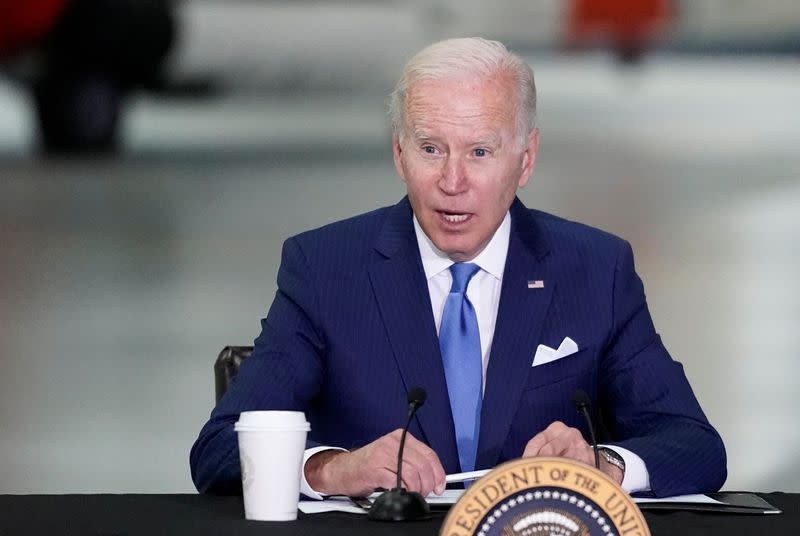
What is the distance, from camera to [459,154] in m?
2.34

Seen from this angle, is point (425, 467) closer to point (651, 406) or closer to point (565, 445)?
point (565, 445)

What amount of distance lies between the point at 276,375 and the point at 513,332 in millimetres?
359

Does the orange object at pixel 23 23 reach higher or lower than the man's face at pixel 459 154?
higher

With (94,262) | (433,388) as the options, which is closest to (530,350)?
(433,388)

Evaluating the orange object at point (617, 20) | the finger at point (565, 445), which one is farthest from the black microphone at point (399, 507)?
the orange object at point (617, 20)

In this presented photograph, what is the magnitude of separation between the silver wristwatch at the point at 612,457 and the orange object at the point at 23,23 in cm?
1120

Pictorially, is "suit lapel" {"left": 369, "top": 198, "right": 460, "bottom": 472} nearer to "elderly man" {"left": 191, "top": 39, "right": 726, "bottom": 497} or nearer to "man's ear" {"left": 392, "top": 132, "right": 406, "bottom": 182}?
"elderly man" {"left": 191, "top": 39, "right": 726, "bottom": 497}

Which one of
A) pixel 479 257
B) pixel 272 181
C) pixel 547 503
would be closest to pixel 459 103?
pixel 479 257

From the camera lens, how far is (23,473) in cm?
429

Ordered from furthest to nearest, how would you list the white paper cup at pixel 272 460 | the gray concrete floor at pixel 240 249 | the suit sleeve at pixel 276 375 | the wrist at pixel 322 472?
the gray concrete floor at pixel 240 249 < the suit sleeve at pixel 276 375 < the wrist at pixel 322 472 < the white paper cup at pixel 272 460

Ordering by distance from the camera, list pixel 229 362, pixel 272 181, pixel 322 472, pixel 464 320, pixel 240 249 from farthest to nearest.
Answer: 1. pixel 272 181
2. pixel 240 249
3. pixel 229 362
4. pixel 464 320
5. pixel 322 472

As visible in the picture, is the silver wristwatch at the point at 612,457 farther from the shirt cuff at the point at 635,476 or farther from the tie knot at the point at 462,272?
the tie knot at the point at 462,272

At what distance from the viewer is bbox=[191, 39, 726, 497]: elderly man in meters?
2.33

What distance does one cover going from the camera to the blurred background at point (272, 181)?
5.15 meters
